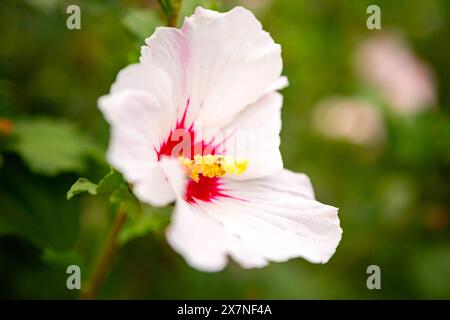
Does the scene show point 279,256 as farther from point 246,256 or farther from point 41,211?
point 41,211

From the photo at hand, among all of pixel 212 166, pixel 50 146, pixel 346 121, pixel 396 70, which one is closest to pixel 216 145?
pixel 212 166

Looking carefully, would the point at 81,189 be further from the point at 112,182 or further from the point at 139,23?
the point at 139,23

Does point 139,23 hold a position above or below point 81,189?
above

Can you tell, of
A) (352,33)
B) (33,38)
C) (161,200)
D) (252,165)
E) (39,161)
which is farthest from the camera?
(352,33)

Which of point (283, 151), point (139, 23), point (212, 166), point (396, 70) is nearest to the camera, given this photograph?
point (212, 166)

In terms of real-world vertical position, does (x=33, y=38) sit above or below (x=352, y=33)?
below

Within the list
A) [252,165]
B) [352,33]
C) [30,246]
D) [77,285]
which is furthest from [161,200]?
[352,33]

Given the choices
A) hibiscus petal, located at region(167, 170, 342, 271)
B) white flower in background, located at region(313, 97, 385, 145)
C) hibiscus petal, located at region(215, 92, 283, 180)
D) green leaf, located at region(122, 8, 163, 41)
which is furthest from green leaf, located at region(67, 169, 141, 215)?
white flower in background, located at region(313, 97, 385, 145)
